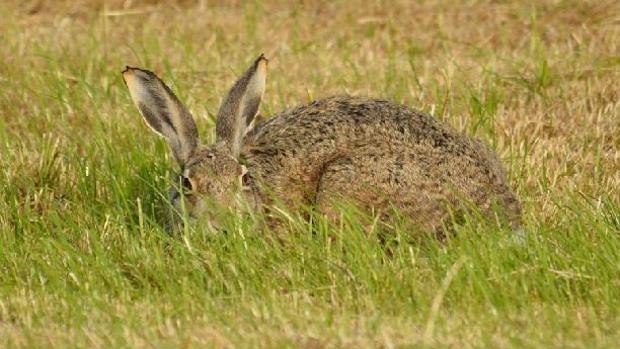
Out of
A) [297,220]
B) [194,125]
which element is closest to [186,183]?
[194,125]

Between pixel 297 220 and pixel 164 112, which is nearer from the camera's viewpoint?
pixel 297 220

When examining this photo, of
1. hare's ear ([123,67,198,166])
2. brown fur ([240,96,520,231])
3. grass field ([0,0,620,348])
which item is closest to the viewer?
grass field ([0,0,620,348])

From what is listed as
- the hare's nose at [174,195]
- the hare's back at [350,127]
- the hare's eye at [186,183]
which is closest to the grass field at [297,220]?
the hare's nose at [174,195]

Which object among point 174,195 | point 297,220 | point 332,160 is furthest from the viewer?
point 332,160

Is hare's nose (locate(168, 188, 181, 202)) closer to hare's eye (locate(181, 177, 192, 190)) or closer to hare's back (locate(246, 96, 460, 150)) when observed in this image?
hare's eye (locate(181, 177, 192, 190))

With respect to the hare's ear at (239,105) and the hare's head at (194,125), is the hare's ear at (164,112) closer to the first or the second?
the hare's head at (194,125)

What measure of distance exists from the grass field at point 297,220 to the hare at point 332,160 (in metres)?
0.24

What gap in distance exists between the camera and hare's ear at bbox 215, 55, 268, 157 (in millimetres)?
6348

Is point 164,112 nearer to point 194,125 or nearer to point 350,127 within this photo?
point 194,125

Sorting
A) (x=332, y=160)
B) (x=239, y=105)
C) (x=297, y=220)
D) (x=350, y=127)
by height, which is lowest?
(x=297, y=220)

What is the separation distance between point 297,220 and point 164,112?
2.83 ft

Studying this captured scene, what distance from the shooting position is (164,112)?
6.30m

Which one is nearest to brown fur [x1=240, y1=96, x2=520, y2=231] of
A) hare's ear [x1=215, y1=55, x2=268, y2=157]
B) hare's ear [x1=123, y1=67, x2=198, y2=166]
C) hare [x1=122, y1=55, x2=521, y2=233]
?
hare [x1=122, y1=55, x2=521, y2=233]

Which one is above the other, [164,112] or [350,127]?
[164,112]
